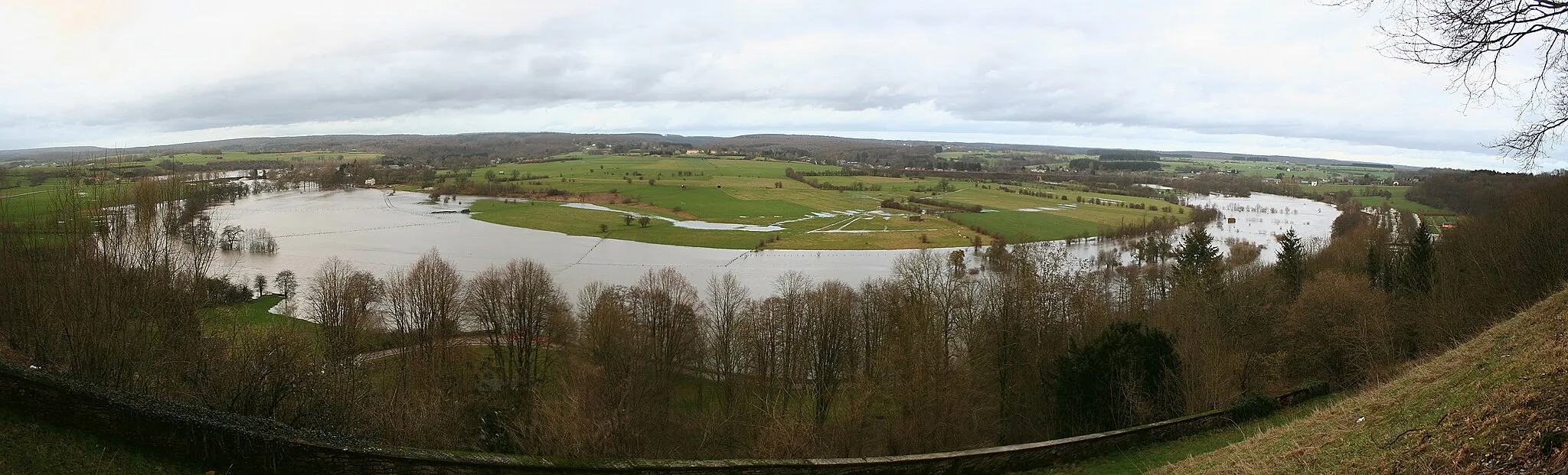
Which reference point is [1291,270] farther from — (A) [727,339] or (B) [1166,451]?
(A) [727,339]

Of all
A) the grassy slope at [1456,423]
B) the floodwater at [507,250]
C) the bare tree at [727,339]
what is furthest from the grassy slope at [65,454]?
the floodwater at [507,250]

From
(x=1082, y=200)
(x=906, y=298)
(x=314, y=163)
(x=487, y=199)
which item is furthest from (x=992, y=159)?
(x=906, y=298)

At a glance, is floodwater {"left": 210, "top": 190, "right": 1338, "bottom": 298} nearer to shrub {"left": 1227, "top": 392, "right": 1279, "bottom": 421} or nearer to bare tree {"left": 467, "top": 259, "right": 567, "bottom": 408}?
bare tree {"left": 467, "top": 259, "right": 567, "bottom": 408}

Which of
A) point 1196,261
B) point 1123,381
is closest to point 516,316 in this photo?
point 1123,381

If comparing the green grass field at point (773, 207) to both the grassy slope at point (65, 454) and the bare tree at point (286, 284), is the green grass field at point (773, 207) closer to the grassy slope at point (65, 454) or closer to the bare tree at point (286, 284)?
the bare tree at point (286, 284)

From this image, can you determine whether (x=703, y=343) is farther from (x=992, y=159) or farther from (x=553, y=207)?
(x=992, y=159)

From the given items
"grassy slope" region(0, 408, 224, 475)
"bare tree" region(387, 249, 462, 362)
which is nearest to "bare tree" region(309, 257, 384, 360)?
"bare tree" region(387, 249, 462, 362)
